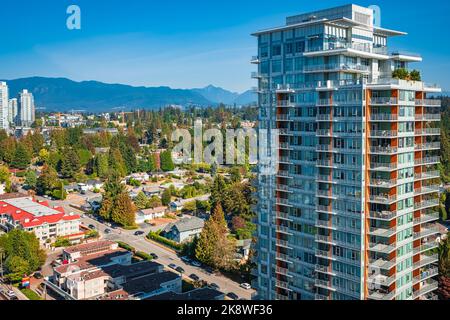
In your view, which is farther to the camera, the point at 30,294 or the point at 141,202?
the point at 141,202

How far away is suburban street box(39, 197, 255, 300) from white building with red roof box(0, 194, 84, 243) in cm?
119

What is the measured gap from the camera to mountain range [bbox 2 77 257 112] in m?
131

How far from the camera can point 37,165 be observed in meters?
32.1

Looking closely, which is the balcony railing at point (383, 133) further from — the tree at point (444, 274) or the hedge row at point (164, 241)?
the hedge row at point (164, 241)

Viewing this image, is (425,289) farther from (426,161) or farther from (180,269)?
(180,269)

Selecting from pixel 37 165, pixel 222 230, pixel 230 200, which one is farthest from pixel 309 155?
pixel 37 165

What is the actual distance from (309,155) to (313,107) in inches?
31.4

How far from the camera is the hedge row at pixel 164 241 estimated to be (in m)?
17.1

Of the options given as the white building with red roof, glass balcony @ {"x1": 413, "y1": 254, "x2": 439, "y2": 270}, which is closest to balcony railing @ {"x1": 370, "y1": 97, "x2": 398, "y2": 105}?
glass balcony @ {"x1": 413, "y1": 254, "x2": 439, "y2": 270}

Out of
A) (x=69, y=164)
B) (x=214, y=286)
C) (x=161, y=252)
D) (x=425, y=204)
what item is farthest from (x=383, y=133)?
(x=69, y=164)

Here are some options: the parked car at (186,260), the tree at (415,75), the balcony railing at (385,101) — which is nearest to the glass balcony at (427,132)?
the tree at (415,75)

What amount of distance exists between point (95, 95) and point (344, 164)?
159 m

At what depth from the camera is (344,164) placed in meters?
7.58
